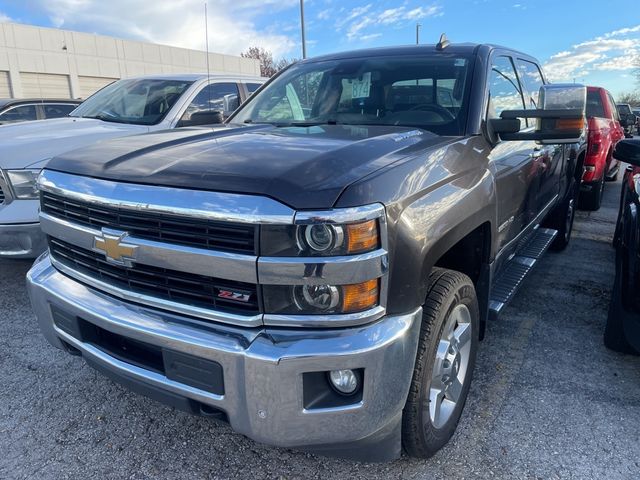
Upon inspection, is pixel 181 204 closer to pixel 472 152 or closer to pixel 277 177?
pixel 277 177

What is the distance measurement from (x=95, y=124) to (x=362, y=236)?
175 inches

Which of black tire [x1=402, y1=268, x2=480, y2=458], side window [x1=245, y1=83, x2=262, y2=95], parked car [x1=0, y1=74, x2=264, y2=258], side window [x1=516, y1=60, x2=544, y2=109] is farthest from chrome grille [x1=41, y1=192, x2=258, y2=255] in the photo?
side window [x1=245, y1=83, x2=262, y2=95]

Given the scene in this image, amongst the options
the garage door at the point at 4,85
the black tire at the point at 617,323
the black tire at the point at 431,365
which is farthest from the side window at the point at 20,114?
the garage door at the point at 4,85

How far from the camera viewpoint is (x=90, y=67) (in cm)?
3103

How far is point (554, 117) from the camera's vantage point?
2480 mm

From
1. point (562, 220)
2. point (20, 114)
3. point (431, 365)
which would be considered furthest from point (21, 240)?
point (20, 114)

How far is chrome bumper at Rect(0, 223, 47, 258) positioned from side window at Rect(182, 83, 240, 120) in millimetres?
2042

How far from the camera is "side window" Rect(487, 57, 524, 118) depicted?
9.80 ft

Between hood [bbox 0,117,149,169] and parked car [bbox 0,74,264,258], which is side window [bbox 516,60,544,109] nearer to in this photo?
parked car [bbox 0,74,264,258]

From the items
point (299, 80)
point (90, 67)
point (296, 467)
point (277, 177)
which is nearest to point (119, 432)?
point (296, 467)

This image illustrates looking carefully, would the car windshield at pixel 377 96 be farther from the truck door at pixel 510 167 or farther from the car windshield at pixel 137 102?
the car windshield at pixel 137 102

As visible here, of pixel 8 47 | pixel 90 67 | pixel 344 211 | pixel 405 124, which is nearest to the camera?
pixel 344 211

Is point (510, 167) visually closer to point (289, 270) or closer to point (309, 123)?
point (309, 123)

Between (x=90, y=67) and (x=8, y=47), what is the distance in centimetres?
487
